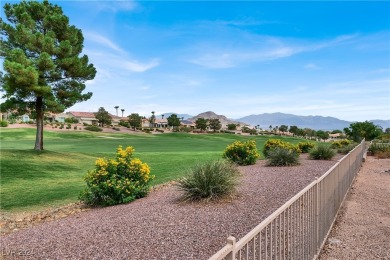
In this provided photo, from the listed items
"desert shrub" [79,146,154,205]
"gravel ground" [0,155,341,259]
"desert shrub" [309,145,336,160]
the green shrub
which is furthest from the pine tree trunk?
"desert shrub" [309,145,336,160]

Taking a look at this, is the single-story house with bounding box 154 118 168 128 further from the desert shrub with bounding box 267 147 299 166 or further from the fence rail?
the fence rail

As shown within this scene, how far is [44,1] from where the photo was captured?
77.4ft

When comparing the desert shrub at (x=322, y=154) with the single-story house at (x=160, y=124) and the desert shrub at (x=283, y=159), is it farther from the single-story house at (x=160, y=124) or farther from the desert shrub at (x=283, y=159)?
the single-story house at (x=160, y=124)

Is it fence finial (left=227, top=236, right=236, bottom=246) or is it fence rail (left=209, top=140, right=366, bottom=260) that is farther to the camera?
fence rail (left=209, top=140, right=366, bottom=260)

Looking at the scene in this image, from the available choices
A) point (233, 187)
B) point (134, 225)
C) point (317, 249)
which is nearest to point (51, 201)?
point (134, 225)

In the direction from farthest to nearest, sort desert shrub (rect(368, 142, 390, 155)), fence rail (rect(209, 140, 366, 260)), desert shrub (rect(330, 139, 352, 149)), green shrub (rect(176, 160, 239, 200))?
desert shrub (rect(330, 139, 352, 149)), desert shrub (rect(368, 142, 390, 155)), green shrub (rect(176, 160, 239, 200)), fence rail (rect(209, 140, 366, 260))

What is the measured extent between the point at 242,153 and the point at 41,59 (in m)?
14.1

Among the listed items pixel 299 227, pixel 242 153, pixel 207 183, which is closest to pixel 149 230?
pixel 207 183

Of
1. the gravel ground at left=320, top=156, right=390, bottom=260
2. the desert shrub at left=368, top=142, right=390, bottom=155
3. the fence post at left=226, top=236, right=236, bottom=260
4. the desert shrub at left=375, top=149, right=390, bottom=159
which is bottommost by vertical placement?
the gravel ground at left=320, top=156, right=390, bottom=260

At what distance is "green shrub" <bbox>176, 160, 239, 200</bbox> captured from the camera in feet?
27.2

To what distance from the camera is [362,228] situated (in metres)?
6.84

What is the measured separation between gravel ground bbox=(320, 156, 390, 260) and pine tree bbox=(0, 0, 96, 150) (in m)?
18.7

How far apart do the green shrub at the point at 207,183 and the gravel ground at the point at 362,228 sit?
2.74m

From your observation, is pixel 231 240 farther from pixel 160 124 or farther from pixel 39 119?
pixel 160 124
